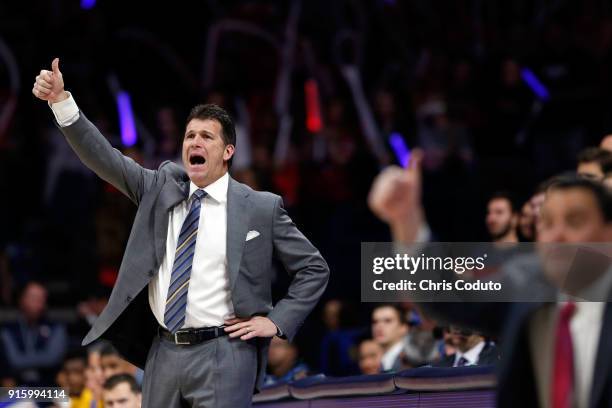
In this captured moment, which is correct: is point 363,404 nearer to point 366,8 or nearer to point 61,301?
point 61,301

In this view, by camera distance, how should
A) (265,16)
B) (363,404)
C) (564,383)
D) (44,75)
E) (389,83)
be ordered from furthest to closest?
(265,16) < (389,83) < (363,404) < (44,75) < (564,383)

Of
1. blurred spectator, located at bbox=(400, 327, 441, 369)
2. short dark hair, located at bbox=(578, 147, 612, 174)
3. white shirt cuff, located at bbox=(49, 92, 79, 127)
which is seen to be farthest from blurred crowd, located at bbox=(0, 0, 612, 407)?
white shirt cuff, located at bbox=(49, 92, 79, 127)

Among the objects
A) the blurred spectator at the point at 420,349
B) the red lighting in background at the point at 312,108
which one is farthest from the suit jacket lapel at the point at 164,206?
the red lighting in background at the point at 312,108

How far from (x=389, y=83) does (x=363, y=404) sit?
6.52 metres

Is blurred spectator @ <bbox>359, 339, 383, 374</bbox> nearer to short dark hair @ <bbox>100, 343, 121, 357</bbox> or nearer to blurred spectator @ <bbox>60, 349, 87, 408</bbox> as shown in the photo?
short dark hair @ <bbox>100, 343, 121, 357</bbox>

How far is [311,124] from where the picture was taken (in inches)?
449

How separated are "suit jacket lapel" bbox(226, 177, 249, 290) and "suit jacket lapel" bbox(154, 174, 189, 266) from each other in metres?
0.19

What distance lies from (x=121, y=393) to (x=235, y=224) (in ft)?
6.17

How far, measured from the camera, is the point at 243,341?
4.63 metres

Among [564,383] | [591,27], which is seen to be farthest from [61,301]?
[564,383]

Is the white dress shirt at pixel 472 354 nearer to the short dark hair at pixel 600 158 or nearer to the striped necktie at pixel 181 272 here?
the short dark hair at pixel 600 158

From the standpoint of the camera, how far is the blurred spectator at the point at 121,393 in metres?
6.14

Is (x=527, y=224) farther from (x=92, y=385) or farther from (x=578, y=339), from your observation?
(x=578, y=339)

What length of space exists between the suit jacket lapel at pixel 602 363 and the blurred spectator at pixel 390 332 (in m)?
4.45
